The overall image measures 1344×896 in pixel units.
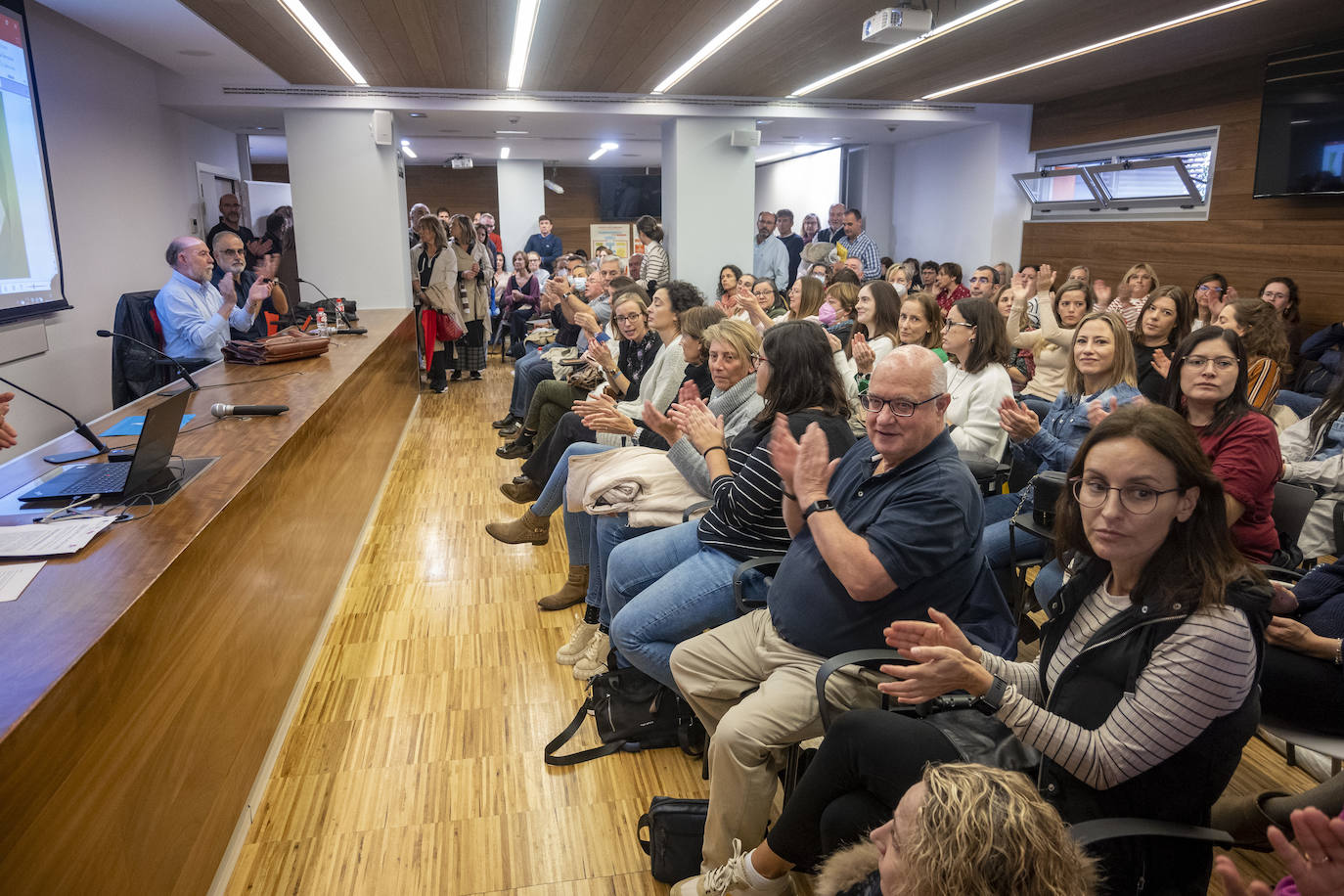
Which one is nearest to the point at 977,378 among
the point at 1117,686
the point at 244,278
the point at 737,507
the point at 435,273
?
the point at 737,507

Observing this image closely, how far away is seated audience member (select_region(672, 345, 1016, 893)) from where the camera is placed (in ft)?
5.73

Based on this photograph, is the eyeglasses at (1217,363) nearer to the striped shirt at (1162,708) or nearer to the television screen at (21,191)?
the striped shirt at (1162,708)

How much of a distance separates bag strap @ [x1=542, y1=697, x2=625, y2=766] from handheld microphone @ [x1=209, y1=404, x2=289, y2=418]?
1448 mm

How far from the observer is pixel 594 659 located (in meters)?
2.95

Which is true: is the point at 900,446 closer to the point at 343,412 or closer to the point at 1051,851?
the point at 1051,851

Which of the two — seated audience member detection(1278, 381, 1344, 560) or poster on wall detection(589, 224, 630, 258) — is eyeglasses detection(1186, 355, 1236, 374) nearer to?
seated audience member detection(1278, 381, 1344, 560)

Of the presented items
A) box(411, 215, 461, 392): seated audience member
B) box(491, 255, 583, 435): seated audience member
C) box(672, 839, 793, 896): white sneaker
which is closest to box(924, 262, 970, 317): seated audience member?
box(491, 255, 583, 435): seated audience member

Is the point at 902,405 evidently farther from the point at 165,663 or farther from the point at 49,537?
the point at 49,537

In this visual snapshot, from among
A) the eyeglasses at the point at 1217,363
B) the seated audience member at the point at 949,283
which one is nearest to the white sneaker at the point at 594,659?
the eyeglasses at the point at 1217,363

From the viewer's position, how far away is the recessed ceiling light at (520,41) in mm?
5246

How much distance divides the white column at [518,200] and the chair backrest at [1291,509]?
1215 cm

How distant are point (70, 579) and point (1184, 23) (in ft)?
21.8

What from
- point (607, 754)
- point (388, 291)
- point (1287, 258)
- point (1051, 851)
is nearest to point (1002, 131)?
point (1287, 258)

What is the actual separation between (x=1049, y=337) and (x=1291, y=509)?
7.28 feet
